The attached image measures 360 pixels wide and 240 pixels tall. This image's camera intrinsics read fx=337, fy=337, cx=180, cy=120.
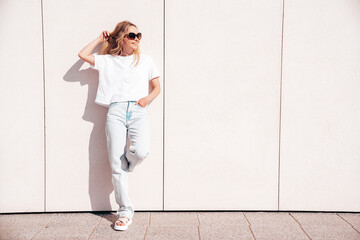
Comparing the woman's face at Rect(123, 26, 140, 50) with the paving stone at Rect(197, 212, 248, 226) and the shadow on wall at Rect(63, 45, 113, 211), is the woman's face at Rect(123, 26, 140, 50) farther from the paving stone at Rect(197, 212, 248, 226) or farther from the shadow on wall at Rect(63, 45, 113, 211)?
the paving stone at Rect(197, 212, 248, 226)

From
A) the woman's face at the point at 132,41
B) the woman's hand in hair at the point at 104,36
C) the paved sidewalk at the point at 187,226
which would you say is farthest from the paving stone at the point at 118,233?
the woman's hand in hair at the point at 104,36

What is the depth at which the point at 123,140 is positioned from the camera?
147 inches

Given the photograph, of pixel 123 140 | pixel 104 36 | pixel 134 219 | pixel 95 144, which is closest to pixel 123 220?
pixel 134 219

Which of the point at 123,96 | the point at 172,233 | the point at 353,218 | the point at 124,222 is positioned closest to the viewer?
the point at 172,233

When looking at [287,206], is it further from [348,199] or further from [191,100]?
[191,100]

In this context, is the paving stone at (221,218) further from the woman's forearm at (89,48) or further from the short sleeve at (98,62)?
the woman's forearm at (89,48)

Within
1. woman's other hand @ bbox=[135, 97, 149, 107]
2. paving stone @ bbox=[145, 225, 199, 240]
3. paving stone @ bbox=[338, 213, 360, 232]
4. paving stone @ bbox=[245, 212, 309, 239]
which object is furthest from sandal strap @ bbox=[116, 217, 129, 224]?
paving stone @ bbox=[338, 213, 360, 232]

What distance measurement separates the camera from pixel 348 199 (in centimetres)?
409

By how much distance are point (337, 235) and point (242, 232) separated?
97 cm

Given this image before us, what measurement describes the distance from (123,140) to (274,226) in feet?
6.23

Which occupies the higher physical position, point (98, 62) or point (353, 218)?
point (98, 62)

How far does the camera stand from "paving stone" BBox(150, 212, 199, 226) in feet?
12.3

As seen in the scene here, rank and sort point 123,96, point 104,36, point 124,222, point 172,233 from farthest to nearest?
1. point 104,36
2. point 123,96
3. point 124,222
4. point 172,233

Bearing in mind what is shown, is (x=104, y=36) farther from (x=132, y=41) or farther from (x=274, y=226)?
(x=274, y=226)
